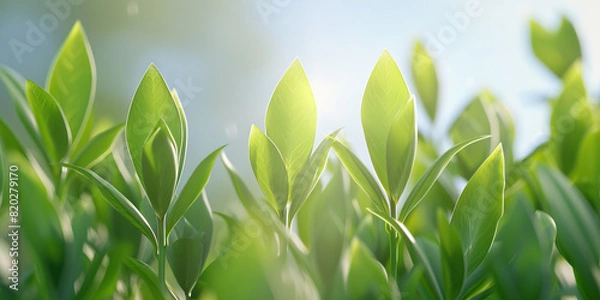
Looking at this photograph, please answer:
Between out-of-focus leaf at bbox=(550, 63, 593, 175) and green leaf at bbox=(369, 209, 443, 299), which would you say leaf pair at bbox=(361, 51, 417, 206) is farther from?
out-of-focus leaf at bbox=(550, 63, 593, 175)

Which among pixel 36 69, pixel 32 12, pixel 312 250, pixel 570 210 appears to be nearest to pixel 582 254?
pixel 570 210

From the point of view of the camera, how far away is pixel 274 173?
12.2 inches

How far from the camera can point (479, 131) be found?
1.51 ft

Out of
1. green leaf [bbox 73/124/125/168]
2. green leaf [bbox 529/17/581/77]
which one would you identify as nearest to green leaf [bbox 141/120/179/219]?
green leaf [bbox 73/124/125/168]

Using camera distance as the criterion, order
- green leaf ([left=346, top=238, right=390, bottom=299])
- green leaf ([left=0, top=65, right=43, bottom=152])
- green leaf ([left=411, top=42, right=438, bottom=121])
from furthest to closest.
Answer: green leaf ([left=411, top=42, right=438, bottom=121])
green leaf ([left=0, top=65, right=43, bottom=152])
green leaf ([left=346, top=238, right=390, bottom=299])

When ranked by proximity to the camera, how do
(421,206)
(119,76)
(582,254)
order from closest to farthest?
(582,254)
(421,206)
(119,76)

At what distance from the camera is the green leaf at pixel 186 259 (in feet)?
1.05

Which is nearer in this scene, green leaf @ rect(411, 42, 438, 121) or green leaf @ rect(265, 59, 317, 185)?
green leaf @ rect(265, 59, 317, 185)

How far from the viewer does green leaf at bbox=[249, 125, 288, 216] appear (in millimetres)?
306

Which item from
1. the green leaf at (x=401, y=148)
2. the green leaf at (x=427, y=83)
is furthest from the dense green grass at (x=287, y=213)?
the green leaf at (x=427, y=83)

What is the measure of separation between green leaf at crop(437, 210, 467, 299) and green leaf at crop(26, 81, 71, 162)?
23 cm

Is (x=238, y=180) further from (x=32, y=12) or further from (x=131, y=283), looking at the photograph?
(x=32, y=12)

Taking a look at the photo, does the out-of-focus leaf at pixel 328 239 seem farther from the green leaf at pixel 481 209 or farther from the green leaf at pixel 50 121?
the green leaf at pixel 50 121

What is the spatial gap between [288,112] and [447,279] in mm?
115
